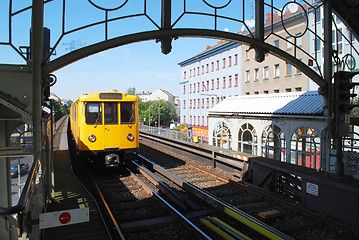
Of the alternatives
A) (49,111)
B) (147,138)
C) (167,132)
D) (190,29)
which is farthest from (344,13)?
(147,138)

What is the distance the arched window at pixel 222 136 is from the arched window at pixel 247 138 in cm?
76

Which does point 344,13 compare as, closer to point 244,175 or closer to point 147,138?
point 244,175

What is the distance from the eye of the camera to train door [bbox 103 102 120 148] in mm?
11141

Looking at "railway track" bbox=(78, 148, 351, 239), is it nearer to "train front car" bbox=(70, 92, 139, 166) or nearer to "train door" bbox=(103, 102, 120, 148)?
"train front car" bbox=(70, 92, 139, 166)

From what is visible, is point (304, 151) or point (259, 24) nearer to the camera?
point (259, 24)

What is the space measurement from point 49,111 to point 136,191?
3.41m

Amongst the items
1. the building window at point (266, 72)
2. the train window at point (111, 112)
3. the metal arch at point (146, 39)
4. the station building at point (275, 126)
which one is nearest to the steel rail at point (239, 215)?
the train window at point (111, 112)

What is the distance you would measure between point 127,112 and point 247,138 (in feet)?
20.0

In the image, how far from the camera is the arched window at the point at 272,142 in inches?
497

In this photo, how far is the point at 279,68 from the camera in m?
33.3

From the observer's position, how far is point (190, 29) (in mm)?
7270

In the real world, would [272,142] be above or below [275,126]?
below

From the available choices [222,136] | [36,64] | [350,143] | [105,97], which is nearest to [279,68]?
[222,136]

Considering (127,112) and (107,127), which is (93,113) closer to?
(107,127)
